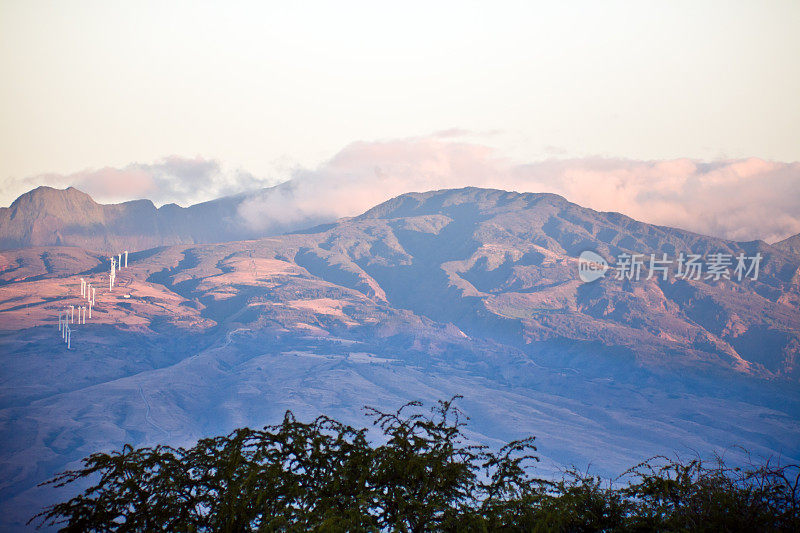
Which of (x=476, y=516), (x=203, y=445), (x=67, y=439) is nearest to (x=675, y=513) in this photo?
(x=476, y=516)

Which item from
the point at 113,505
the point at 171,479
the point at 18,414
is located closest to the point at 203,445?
the point at 171,479

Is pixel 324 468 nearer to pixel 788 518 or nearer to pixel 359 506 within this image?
pixel 359 506

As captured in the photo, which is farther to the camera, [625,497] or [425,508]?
[625,497]

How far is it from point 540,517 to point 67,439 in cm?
19720

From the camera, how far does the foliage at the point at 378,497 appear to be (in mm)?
9820

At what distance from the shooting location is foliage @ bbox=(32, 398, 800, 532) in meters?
9.82

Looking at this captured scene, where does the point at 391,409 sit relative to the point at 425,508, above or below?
below

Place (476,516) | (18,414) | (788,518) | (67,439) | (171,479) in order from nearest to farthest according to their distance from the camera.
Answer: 1. (788,518)
2. (476,516)
3. (171,479)
4. (67,439)
5. (18,414)

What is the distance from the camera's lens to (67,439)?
183 m

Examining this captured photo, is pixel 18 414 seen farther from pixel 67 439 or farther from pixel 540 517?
pixel 540 517

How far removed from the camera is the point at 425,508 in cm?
1029

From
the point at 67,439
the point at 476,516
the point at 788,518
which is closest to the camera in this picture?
the point at 788,518

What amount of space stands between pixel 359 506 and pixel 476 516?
1.72 metres

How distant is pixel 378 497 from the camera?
33.8 feet
